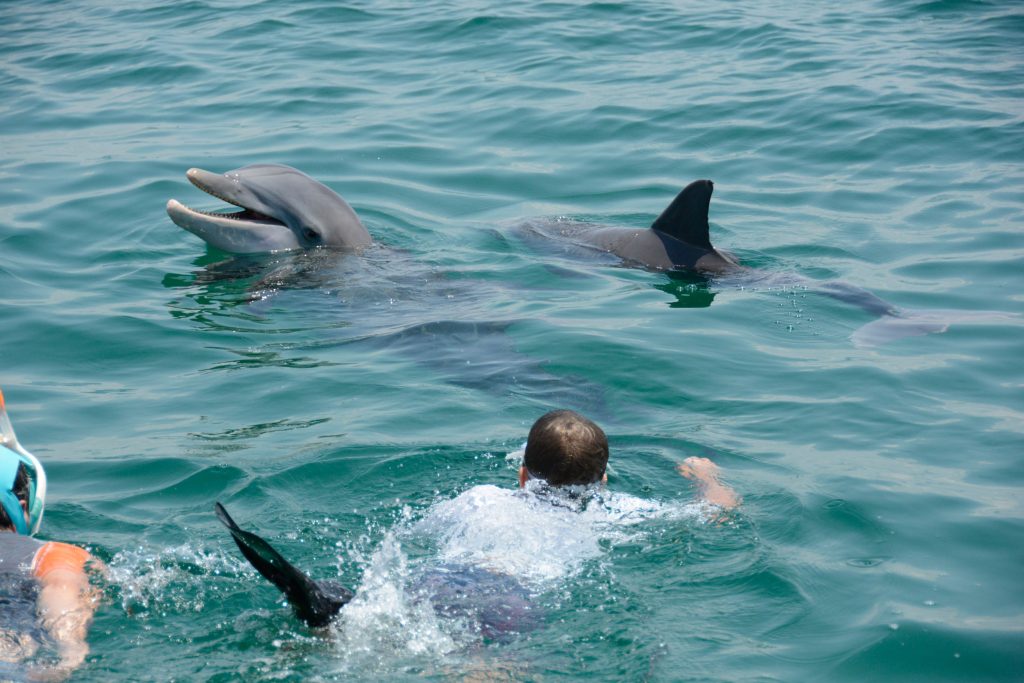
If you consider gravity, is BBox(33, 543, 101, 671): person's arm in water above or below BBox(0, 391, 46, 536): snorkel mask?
below

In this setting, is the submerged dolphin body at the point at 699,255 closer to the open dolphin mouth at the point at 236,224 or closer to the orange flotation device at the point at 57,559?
the open dolphin mouth at the point at 236,224

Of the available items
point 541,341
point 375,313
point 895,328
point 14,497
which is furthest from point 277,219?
point 14,497

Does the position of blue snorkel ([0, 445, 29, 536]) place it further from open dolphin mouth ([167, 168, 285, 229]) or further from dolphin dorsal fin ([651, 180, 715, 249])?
dolphin dorsal fin ([651, 180, 715, 249])

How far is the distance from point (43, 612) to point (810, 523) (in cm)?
380

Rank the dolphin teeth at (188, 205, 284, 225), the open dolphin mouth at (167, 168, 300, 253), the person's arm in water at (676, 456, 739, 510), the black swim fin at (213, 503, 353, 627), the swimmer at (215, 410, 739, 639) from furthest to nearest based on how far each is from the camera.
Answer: the dolphin teeth at (188, 205, 284, 225), the open dolphin mouth at (167, 168, 300, 253), the person's arm in water at (676, 456, 739, 510), the swimmer at (215, 410, 739, 639), the black swim fin at (213, 503, 353, 627)

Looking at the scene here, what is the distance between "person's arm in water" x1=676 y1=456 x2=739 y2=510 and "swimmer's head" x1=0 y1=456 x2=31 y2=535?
11.3ft

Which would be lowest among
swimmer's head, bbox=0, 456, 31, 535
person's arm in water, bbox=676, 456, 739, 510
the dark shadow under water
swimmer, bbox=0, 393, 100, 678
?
person's arm in water, bbox=676, 456, 739, 510

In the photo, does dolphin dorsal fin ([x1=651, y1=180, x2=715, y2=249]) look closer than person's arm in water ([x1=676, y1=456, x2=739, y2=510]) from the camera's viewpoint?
No

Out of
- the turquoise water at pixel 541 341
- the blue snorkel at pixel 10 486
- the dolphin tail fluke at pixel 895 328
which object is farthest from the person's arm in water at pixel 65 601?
the dolphin tail fluke at pixel 895 328

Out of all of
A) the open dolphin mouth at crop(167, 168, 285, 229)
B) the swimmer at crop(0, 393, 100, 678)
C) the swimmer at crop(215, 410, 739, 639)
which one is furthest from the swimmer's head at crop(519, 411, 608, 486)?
the open dolphin mouth at crop(167, 168, 285, 229)

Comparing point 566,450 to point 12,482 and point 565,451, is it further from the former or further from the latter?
point 12,482

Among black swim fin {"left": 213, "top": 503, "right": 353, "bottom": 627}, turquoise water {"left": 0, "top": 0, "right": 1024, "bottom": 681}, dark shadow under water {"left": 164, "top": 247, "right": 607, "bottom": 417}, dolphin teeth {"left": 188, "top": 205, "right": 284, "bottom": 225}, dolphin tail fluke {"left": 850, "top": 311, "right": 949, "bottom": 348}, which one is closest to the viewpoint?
black swim fin {"left": 213, "top": 503, "right": 353, "bottom": 627}

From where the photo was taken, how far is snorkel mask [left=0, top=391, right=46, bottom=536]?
5.10 metres

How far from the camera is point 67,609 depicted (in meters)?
4.92
